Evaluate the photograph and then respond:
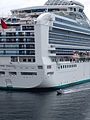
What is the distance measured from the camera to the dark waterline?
158 ft

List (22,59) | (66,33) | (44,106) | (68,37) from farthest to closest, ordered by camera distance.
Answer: (68,37), (66,33), (22,59), (44,106)

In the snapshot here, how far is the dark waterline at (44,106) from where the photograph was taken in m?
48.2

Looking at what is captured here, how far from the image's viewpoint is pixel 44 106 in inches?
2146

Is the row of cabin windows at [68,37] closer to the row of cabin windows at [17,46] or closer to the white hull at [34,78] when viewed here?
the row of cabin windows at [17,46]

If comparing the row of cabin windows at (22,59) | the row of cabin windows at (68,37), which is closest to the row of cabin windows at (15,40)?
the row of cabin windows at (22,59)

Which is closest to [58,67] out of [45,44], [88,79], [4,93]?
[45,44]

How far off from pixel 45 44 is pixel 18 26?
16.8 ft

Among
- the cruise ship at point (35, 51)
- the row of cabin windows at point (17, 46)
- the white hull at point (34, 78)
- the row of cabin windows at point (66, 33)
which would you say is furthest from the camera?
the row of cabin windows at point (66, 33)

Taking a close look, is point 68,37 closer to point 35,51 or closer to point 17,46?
point 35,51

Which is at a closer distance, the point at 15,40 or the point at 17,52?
the point at 15,40

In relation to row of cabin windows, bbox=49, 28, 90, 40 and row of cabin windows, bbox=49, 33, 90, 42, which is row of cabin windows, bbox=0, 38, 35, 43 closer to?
row of cabin windows, bbox=49, 33, 90, 42

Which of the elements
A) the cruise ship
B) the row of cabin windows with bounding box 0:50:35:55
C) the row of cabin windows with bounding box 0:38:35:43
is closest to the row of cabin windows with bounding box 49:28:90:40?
the cruise ship

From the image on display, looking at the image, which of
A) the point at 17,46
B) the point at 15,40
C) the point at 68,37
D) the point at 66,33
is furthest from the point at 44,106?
the point at 68,37

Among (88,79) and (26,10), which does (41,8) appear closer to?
(26,10)
